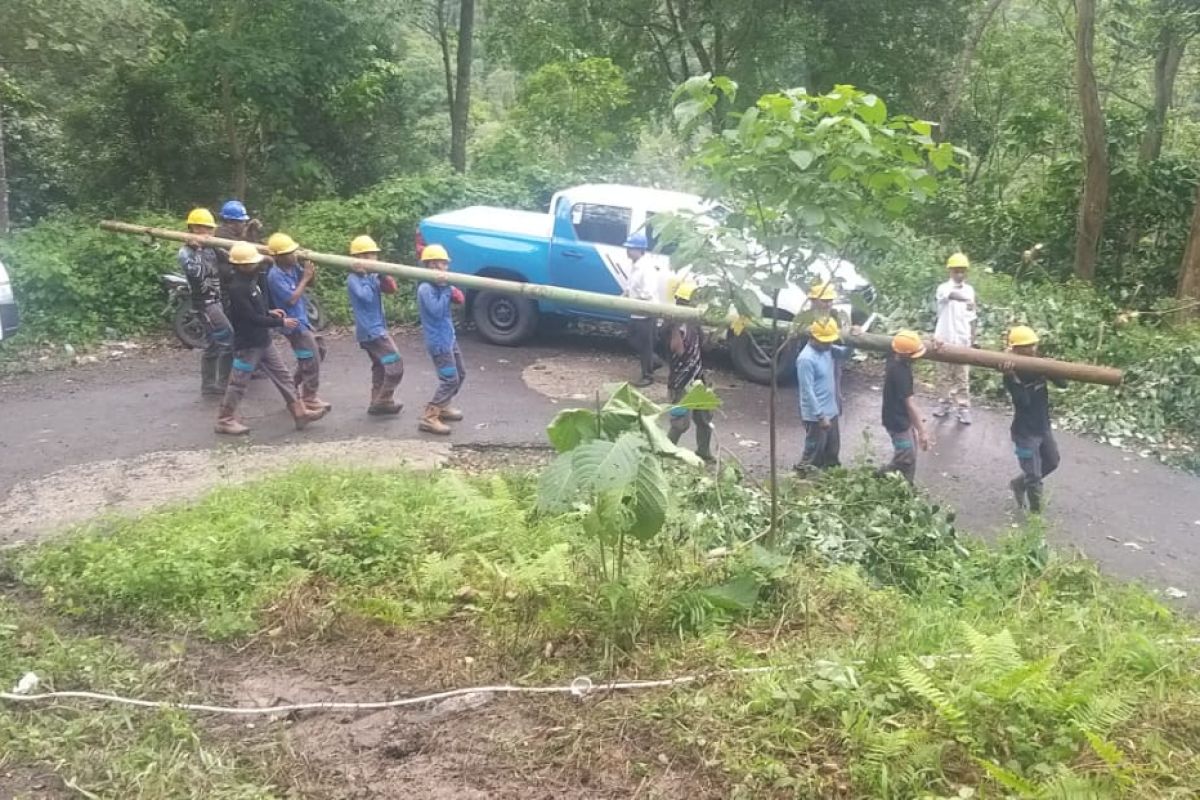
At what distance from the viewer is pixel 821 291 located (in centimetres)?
499

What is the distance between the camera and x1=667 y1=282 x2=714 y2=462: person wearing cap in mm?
8242

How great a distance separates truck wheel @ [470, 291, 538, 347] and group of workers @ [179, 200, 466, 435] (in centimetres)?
256

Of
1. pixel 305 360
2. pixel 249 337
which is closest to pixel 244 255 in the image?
pixel 249 337

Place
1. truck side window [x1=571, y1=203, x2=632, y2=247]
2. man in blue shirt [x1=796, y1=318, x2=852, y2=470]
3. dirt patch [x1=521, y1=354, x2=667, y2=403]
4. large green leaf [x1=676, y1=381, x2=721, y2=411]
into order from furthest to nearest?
truck side window [x1=571, y1=203, x2=632, y2=247] → dirt patch [x1=521, y1=354, x2=667, y2=403] → man in blue shirt [x1=796, y1=318, x2=852, y2=470] → large green leaf [x1=676, y1=381, x2=721, y2=411]

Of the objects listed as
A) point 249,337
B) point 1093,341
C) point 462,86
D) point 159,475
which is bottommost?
point 159,475

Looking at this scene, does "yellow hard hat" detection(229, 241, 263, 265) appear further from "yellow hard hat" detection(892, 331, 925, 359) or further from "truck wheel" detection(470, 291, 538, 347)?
"yellow hard hat" detection(892, 331, 925, 359)

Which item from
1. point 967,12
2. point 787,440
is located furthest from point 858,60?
point 787,440

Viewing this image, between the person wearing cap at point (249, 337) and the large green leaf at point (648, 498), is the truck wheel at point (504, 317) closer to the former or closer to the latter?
the person wearing cap at point (249, 337)

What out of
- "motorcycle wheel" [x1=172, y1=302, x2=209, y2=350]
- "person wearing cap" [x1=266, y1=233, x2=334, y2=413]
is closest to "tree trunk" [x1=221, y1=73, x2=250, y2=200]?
"motorcycle wheel" [x1=172, y1=302, x2=209, y2=350]

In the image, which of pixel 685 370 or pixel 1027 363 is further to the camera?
pixel 685 370

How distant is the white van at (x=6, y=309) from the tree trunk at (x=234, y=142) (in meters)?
5.97

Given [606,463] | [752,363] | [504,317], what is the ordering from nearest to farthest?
[606,463], [752,363], [504,317]

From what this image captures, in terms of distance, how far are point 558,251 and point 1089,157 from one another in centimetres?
751

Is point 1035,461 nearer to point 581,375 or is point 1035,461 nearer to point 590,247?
point 581,375
